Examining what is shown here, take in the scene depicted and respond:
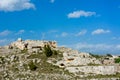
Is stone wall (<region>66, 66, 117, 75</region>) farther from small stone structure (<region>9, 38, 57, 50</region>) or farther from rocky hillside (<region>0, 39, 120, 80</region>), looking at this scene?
small stone structure (<region>9, 38, 57, 50</region>)

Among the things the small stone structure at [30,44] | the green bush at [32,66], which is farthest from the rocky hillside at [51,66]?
the small stone structure at [30,44]

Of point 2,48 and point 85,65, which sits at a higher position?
point 2,48

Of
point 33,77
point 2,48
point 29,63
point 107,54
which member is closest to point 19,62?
point 29,63

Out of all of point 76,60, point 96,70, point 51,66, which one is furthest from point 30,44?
point 96,70

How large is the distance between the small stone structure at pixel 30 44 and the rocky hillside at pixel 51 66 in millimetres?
2480

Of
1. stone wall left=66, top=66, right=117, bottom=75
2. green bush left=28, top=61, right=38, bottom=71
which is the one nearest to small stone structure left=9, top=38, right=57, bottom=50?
green bush left=28, top=61, right=38, bottom=71

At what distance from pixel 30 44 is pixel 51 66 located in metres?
13.1

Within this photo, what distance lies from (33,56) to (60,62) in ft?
18.8

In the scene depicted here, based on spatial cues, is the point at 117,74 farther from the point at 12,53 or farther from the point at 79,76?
the point at 12,53

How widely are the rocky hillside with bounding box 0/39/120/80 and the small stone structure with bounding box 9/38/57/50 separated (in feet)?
8.14

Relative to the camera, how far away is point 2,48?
70500 mm

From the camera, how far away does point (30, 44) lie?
70.4 meters

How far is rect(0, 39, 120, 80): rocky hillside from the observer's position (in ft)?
181

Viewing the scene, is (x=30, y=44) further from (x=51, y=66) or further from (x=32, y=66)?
(x=32, y=66)
